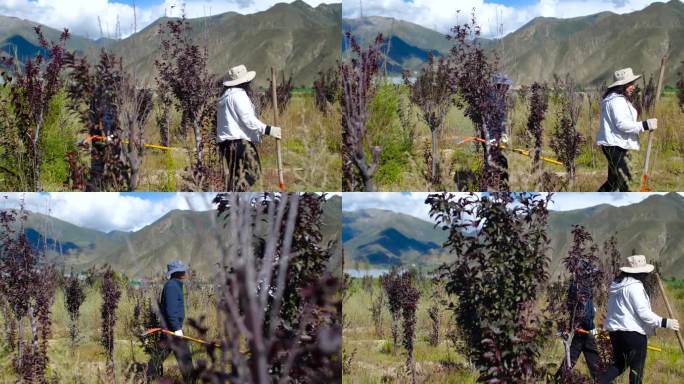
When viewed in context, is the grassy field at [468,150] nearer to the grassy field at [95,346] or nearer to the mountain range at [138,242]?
the mountain range at [138,242]

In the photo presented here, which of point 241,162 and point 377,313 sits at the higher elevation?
point 241,162

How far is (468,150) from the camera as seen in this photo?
7.16 metres

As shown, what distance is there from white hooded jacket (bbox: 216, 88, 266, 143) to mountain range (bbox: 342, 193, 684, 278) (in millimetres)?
1187

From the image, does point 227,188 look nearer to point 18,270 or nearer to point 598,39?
point 18,270

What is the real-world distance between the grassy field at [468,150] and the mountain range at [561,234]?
566mm

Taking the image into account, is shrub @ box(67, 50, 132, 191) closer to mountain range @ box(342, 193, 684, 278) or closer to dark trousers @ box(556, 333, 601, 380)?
mountain range @ box(342, 193, 684, 278)

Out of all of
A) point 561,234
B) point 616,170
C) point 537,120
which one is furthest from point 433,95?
point 561,234

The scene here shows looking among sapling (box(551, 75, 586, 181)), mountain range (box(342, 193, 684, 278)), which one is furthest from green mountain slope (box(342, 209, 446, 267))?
sapling (box(551, 75, 586, 181))

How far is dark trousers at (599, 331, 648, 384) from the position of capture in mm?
6027

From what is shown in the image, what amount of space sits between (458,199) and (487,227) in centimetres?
29

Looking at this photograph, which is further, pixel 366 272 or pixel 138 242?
pixel 138 242

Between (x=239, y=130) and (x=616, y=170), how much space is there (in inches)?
136

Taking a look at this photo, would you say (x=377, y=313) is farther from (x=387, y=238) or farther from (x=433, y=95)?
(x=433, y=95)

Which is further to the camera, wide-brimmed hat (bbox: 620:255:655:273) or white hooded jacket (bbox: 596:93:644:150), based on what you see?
white hooded jacket (bbox: 596:93:644:150)
